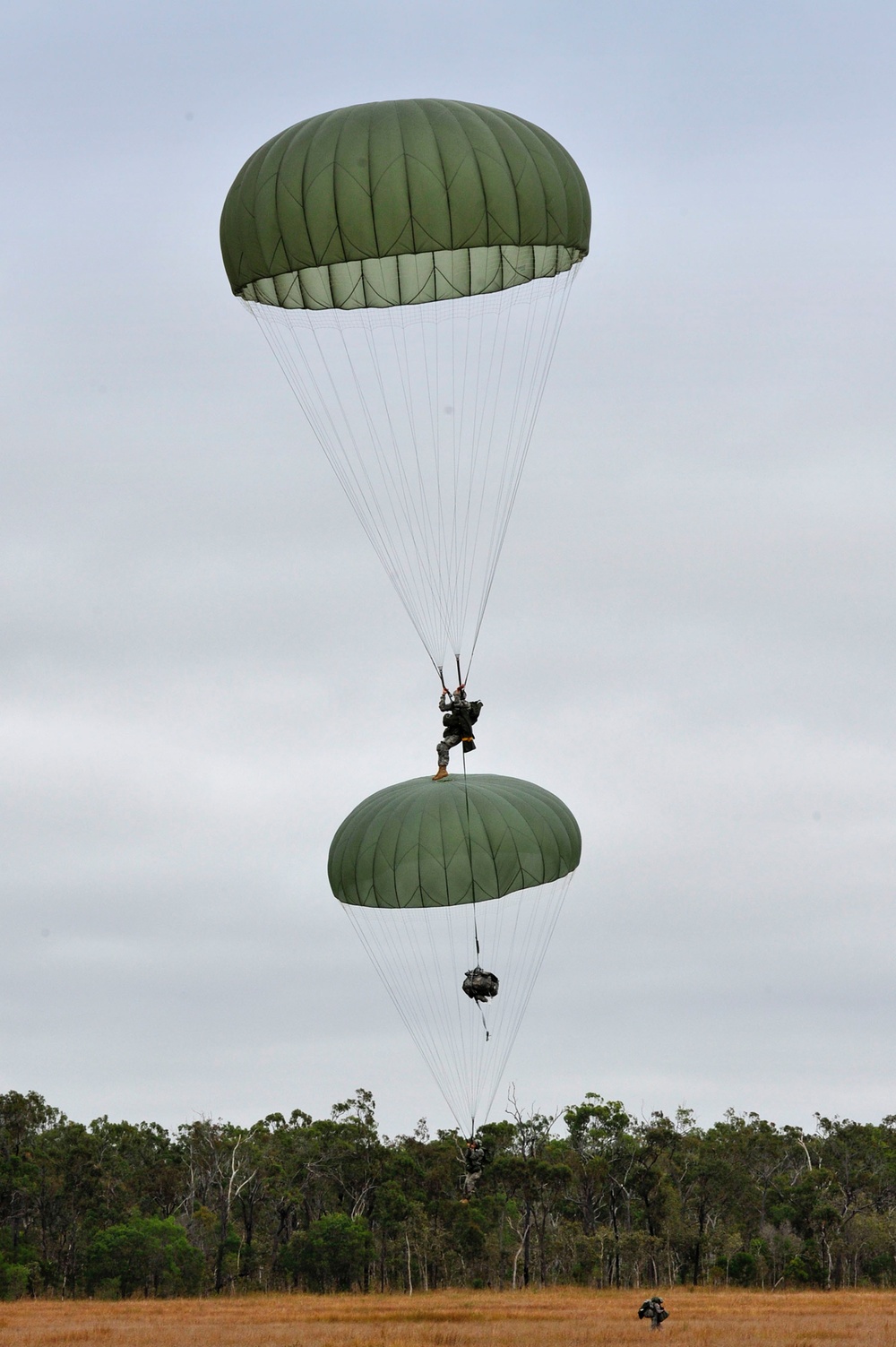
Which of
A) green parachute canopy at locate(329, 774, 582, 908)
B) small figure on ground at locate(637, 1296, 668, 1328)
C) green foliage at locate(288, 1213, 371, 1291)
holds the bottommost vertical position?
small figure on ground at locate(637, 1296, 668, 1328)

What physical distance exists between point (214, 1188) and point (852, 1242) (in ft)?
75.3

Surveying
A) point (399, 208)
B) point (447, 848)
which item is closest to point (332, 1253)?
point (447, 848)

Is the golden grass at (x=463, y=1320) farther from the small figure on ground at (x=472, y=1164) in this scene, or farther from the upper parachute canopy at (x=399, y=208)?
the upper parachute canopy at (x=399, y=208)

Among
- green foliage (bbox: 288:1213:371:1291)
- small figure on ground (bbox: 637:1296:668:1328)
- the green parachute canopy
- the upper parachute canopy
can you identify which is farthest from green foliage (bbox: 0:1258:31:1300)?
the upper parachute canopy

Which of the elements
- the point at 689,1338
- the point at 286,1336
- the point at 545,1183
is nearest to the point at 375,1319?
the point at 286,1336

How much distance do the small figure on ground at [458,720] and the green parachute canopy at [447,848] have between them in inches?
48.7

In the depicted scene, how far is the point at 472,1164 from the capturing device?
29.7m

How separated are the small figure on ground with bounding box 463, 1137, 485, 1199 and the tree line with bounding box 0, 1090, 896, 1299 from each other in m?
31.1

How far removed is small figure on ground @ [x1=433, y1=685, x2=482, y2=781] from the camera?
29.4m

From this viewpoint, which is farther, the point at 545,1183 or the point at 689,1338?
the point at 545,1183

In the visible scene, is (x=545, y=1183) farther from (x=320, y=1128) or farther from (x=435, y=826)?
(x=435, y=826)

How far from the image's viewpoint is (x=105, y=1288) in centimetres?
5816

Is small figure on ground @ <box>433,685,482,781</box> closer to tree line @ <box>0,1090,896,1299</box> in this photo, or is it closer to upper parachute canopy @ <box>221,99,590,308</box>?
upper parachute canopy @ <box>221,99,590,308</box>

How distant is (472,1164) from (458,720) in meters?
6.93
